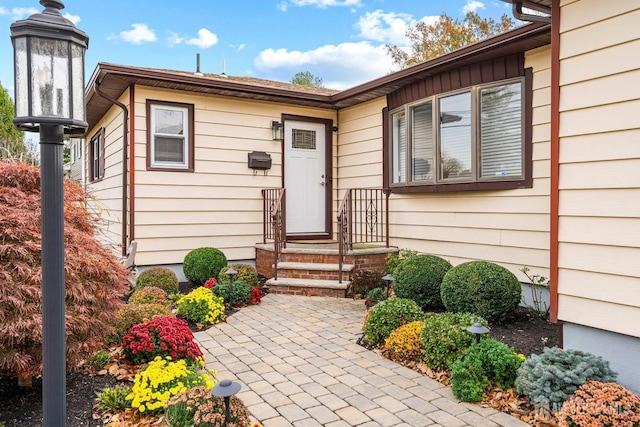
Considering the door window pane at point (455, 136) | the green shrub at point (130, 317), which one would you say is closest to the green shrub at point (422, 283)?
the door window pane at point (455, 136)

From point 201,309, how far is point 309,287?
1.71 m

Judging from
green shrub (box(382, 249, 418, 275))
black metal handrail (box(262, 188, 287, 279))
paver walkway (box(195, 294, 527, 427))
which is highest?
black metal handrail (box(262, 188, 287, 279))

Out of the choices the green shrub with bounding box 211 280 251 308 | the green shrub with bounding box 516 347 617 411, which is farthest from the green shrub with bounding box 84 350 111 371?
the green shrub with bounding box 516 347 617 411

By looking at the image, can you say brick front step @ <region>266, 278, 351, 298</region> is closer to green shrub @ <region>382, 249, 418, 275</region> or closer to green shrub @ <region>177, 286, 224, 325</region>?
green shrub @ <region>382, 249, 418, 275</region>

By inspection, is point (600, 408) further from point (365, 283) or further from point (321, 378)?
point (365, 283)

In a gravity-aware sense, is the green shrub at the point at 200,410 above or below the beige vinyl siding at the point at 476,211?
below

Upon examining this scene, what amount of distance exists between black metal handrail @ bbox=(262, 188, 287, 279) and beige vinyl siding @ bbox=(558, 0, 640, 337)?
3.96m

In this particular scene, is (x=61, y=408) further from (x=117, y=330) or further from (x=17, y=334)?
(x=117, y=330)

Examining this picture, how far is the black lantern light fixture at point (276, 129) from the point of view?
7680mm

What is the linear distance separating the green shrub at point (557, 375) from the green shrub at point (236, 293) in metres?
3.47

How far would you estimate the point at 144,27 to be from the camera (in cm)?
1995

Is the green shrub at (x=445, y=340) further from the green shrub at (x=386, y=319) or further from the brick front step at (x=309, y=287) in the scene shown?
the brick front step at (x=309, y=287)

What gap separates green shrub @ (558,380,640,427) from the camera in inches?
97.7

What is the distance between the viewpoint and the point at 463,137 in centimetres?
581
